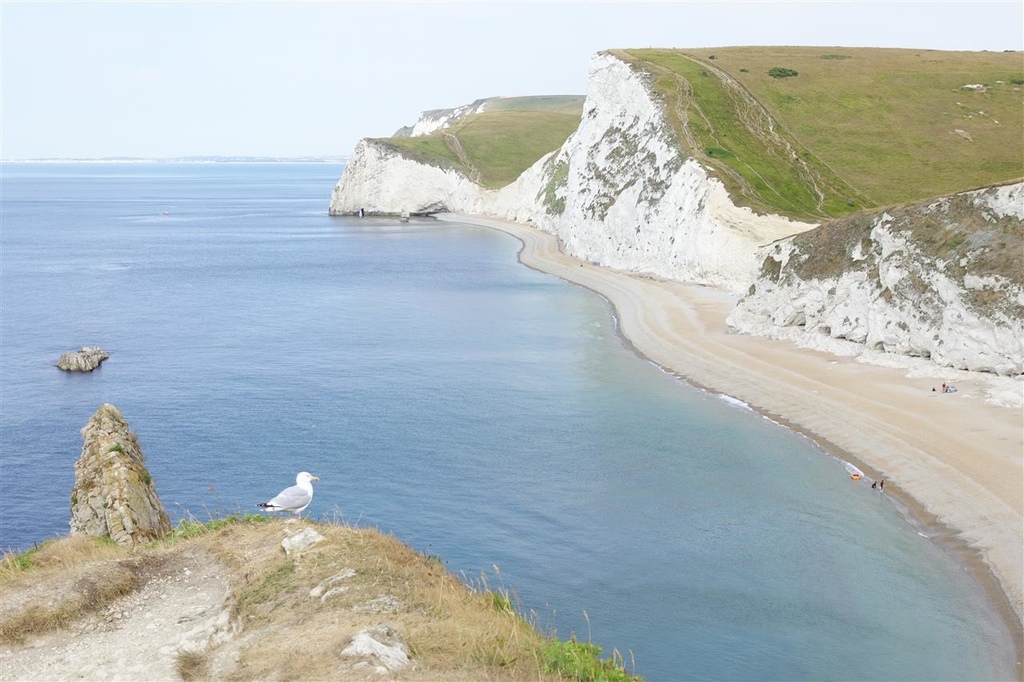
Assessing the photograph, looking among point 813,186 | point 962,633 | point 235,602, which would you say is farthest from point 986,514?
point 813,186

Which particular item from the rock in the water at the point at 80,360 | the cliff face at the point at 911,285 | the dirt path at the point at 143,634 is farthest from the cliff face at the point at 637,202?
the dirt path at the point at 143,634

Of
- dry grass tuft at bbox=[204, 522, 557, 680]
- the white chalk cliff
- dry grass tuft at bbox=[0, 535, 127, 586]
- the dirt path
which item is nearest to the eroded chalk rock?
dry grass tuft at bbox=[204, 522, 557, 680]

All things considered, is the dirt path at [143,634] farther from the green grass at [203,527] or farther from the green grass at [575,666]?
the green grass at [575,666]

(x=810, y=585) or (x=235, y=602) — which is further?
(x=810, y=585)

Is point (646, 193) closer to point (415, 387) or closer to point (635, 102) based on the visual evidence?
point (635, 102)

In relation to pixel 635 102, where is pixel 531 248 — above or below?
below

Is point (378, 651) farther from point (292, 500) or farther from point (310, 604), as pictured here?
point (292, 500)
